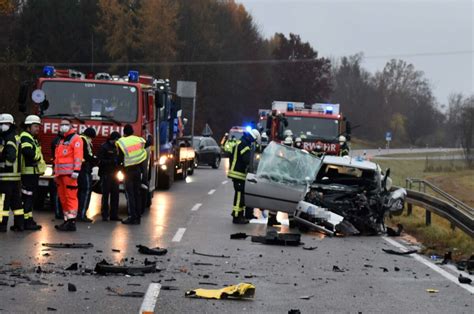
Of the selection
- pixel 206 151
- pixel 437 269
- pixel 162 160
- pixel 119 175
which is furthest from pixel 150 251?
pixel 206 151

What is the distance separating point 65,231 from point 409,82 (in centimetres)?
13928

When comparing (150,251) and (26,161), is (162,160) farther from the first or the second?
(150,251)

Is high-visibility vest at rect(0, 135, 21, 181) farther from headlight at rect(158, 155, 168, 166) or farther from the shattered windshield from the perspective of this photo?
headlight at rect(158, 155, 168, 166)

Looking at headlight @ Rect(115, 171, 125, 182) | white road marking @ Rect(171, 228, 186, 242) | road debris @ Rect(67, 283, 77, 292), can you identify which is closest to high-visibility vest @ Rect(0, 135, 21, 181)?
headlight @ Rect(115, 171, 125, 182)

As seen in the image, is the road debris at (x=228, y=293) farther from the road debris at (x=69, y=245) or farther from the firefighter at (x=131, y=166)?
the firefighter at (x=131, y=166)

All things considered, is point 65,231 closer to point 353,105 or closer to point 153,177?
point 153,177

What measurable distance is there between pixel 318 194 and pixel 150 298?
26.3 ft

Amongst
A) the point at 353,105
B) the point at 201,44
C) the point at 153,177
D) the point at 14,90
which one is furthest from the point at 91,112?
the point at 353,105

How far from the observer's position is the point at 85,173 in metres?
16.5

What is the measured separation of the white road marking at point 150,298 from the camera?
824cm

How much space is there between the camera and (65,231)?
14.8 meters

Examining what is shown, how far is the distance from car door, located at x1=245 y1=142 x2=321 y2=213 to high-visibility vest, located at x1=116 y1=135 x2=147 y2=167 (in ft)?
6.71

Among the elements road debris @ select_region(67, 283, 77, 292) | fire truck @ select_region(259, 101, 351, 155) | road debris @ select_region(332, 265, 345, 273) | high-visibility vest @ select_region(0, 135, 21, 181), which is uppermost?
fire truck @ select_region(259, 101, 351, 155)

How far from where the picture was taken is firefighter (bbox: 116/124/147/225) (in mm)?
16406
